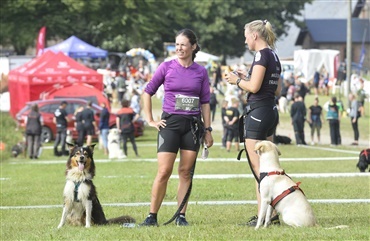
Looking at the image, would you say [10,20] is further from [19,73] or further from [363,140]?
[363,140]

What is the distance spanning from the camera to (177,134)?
10727 millimetres

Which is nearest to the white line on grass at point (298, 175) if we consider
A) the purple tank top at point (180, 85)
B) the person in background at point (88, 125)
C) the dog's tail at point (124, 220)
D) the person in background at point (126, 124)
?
the dog's tail at point (124, 220)

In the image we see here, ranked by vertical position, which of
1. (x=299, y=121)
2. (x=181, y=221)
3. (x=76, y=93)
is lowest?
(x=299, y=121)

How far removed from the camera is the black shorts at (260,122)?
1046 centimetres

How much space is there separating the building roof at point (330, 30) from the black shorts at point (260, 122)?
9030 centimetres

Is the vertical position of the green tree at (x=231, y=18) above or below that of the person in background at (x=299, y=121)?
above

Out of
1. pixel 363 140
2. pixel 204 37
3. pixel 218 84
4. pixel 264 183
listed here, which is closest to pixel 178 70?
pixel 264 183

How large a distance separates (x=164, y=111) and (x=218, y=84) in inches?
2070

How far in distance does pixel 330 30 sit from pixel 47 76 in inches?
2505

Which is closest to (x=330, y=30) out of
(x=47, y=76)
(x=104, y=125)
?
(x=47, y=76)

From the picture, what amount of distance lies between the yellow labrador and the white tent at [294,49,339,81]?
5685 cm

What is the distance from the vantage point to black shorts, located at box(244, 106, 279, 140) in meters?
10.5

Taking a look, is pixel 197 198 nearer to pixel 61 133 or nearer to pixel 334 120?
pixel 61 133

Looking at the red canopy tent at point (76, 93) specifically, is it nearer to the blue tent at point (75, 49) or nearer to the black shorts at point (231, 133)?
the black shorts at point (231, 133)
